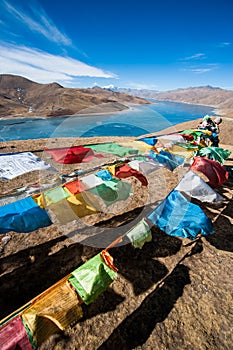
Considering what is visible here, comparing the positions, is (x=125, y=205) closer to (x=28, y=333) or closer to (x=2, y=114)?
(x=28, y=333)

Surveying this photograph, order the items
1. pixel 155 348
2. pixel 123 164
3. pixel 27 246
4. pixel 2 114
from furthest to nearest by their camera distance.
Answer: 1. pixel 2 114
2. pixel 123 164
3. pixel 27 246
4. pixel 155 348

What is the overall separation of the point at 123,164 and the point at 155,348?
469 centimetres

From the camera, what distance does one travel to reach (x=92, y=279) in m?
3.43

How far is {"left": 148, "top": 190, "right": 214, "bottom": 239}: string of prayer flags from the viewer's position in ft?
15.8

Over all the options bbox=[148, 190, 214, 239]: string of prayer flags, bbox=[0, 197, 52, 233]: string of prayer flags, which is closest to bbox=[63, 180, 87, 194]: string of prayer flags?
bbox=[0, 197, 52, 233]: string of prayer flags

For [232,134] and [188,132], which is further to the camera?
[232,134]

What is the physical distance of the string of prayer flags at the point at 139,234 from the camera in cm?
450

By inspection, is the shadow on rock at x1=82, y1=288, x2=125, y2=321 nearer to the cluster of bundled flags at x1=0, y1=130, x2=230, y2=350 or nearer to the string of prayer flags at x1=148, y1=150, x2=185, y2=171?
the cluster of bundled flags at x1=0, y1=130, x2=230, y2=350

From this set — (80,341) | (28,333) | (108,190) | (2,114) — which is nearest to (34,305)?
(28,333)

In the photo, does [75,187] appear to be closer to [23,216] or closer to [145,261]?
[23,216]

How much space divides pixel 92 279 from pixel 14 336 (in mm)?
1329

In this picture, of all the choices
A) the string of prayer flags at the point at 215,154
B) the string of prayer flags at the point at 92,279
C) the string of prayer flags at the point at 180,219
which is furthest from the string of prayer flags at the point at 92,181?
the string of prayer flags at the point at 215,154

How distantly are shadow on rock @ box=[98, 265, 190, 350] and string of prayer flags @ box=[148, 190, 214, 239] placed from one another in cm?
131

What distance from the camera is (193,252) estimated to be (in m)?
5.96
